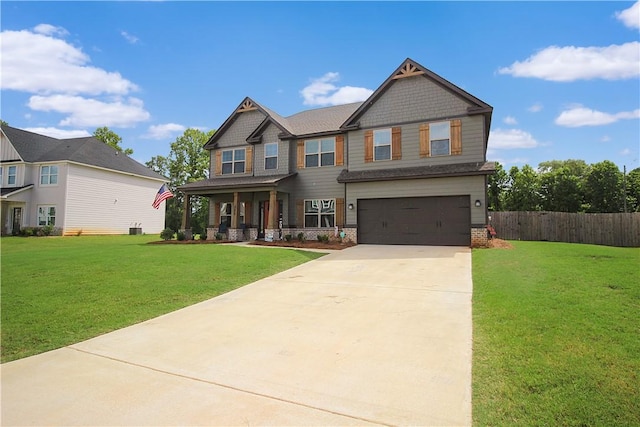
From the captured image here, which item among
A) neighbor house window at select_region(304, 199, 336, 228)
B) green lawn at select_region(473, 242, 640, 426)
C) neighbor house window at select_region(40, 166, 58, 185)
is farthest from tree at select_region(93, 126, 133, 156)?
green lawn at select_region(473, 242, 640, 426)

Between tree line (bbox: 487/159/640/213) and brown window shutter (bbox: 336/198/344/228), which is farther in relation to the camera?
tree line (bbox: 487/159/640/213)

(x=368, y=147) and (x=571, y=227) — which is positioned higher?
(x=368, y=147)

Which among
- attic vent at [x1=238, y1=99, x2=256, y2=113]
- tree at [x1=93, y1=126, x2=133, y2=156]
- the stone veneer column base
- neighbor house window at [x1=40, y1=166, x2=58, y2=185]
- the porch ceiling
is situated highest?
tree at [x1=93, y1=126, x2=133, y2=156]

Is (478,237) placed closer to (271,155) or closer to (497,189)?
(271,155)

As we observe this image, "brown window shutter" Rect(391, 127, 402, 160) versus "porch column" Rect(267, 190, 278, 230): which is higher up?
"brown window shutter" Rect(391, 127, 402, 160)

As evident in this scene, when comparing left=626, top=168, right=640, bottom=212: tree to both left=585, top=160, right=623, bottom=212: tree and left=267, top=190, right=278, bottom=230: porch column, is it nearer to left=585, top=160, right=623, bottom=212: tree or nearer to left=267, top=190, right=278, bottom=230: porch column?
left=585, top=160, right=623, bottom=212: tree

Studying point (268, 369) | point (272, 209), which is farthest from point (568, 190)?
point (268, 369)

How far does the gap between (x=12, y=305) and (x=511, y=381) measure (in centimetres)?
808

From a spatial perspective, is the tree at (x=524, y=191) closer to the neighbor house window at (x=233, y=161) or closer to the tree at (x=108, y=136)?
the neighbor house window at (x=233, y=161)

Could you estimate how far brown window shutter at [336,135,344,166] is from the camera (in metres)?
18.6

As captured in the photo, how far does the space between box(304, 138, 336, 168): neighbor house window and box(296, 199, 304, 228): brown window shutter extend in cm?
206

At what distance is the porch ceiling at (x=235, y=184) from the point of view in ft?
58.9

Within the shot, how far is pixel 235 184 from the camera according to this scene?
18.7m

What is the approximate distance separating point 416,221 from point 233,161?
11.7 metres
